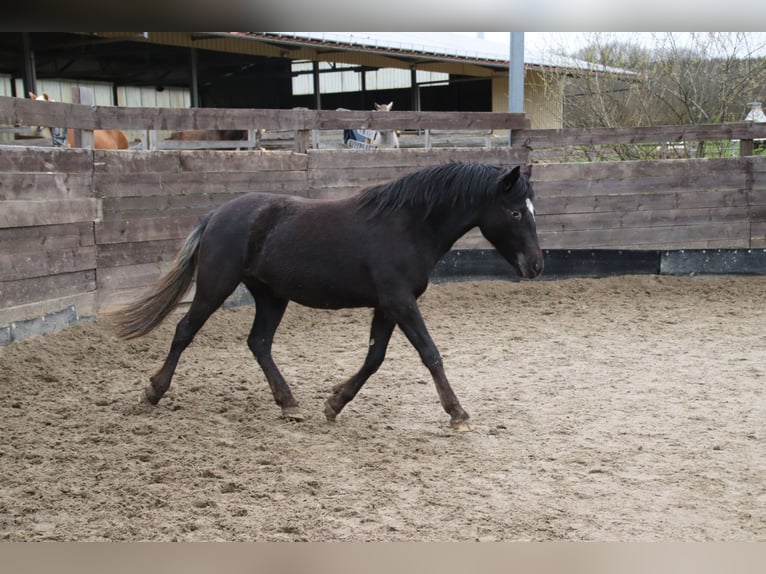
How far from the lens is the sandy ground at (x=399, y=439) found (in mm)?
2891

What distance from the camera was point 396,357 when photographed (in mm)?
6098

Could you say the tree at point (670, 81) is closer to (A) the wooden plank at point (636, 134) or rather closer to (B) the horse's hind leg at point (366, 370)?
(A) the wooden plank at point (636, 134)

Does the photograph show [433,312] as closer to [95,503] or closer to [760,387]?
[760,387]

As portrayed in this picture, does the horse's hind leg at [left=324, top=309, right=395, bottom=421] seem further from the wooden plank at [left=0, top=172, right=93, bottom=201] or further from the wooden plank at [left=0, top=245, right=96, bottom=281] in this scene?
the wooden plank at [left=0, top=172, right=93, bottom=201]

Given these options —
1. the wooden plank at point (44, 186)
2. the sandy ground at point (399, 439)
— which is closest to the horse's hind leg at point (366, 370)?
the sandy ground at point (399, 439)

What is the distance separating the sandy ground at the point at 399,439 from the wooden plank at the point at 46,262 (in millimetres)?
501

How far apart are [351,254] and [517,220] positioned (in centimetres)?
94

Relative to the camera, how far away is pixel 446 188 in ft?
13.9

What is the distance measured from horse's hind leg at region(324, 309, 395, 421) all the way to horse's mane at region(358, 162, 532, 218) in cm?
63

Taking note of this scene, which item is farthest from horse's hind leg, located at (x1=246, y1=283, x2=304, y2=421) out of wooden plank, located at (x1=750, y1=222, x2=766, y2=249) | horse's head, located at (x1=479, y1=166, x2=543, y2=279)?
wooden plank, located at (x1=750, y1=222, x2=766, y2=249)

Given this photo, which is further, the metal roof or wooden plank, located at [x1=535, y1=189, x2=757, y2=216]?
the metal roof

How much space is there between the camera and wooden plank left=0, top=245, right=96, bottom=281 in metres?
5.46
